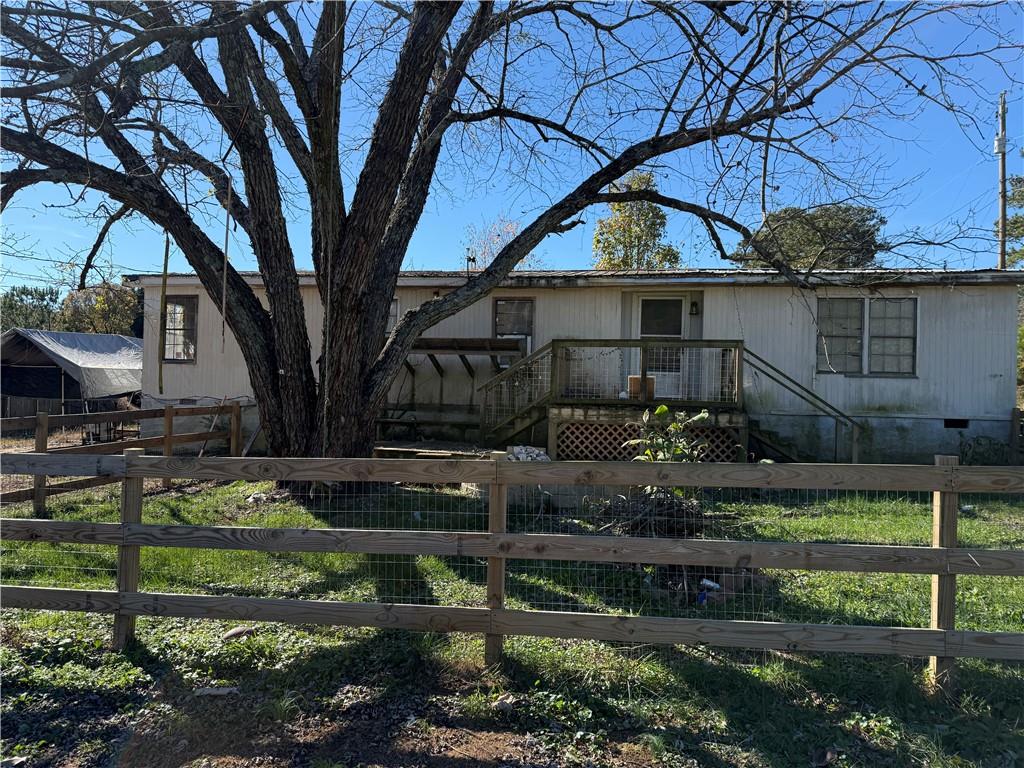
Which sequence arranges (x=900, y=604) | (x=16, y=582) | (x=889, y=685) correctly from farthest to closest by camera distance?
(x=16, y=582)
(x=900, y=604)
(x=889, y=685)

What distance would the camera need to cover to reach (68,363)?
1908 cm

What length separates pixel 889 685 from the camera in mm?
3279

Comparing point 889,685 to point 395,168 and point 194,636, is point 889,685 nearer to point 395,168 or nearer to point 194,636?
point 194,636

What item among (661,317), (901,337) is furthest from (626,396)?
Result: (901,337)

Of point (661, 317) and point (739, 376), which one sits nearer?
point (739, 376)

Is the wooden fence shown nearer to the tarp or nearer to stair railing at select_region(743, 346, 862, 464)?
stair railing at select_region(743, 346, 862, 464)

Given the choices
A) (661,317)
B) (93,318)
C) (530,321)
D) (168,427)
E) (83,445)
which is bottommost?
(83,445)

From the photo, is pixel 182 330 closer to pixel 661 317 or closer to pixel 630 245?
pixel 661 317

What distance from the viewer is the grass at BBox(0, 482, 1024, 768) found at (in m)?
2.81

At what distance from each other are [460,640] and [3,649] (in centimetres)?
282

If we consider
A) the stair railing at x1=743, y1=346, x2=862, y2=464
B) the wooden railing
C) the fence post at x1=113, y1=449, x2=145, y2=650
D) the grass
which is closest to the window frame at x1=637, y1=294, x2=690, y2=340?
the wooden railing

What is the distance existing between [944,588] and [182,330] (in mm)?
14857

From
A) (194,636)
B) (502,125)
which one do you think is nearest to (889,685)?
(194,636)

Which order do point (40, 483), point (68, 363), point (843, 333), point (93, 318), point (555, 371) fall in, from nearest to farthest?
1. point (40, 483)
2. point (555, 371)
3. point (843, 333)
4. point (68, 363)
5. point (93, 318)
